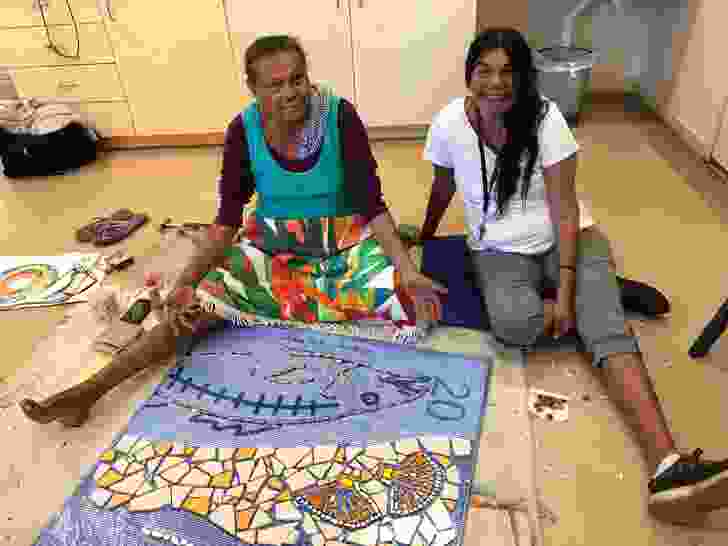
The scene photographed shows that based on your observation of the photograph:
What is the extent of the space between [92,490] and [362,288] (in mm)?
725

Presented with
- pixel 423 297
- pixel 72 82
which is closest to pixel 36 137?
pixel 72 82

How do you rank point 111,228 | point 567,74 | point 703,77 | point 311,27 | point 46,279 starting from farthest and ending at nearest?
point 567,74, point 311,27, point 703,77, point 111,228, point 46,279

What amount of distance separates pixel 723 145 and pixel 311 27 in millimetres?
1750

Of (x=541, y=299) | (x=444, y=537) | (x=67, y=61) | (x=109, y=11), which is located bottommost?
(x=444, y=537)

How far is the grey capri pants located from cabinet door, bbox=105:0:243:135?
1.79 meters

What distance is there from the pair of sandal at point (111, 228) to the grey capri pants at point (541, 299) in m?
1.36

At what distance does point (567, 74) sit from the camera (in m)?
2.76

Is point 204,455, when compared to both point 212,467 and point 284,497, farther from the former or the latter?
point 284,497

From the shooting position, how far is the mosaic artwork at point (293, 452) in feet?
3.44

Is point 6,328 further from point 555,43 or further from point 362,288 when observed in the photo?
point 555,43

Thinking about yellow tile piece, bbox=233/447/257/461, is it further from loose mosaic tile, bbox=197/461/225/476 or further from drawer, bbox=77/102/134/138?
drawer, bbox=77/102/134/138

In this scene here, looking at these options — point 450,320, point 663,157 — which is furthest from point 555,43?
point 450,320

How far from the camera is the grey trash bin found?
9.04 feet

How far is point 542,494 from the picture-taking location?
110 cm
